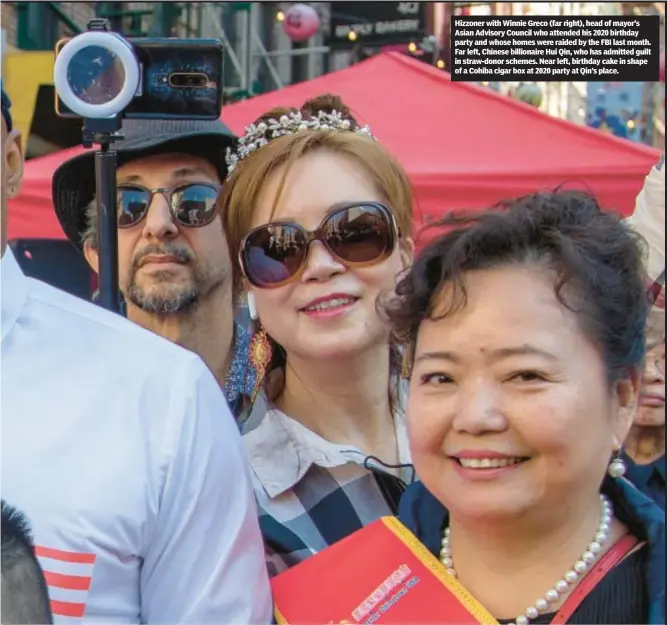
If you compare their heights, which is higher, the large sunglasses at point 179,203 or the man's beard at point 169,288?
the large sunglasses at point 179,203

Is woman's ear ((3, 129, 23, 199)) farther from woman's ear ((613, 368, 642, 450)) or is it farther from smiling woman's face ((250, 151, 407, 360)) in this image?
woman's ear ((613, 368, 642, 450))

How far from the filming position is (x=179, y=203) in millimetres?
1465

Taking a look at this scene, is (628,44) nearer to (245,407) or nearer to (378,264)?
(378,264)

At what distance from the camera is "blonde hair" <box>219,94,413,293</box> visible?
131cm

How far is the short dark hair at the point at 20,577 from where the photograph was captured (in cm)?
102

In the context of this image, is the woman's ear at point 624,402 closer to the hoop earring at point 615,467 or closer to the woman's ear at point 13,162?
the hoop earring at point 615,467

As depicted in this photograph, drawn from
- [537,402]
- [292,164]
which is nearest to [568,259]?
[537,402]

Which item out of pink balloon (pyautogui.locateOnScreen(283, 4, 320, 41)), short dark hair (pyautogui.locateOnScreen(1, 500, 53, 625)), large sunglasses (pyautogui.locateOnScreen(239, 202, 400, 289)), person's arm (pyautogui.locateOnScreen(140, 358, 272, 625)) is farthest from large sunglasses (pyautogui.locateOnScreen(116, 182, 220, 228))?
short dark hair (pyautogui.locateOnScreen(1, 500, 53, 625))

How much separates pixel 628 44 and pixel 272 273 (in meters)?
0.60

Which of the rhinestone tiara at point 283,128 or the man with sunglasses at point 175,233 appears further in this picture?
the man with sunglasses at point 175,233

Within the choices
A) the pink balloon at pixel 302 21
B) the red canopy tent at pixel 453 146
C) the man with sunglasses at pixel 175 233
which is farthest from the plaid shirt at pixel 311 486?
the pink balloon at pixel 302 21

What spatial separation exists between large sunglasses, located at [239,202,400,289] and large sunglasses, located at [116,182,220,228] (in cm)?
21

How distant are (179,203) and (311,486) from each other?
1.69ft

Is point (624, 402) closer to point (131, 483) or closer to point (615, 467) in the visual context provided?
point (615, 467)
